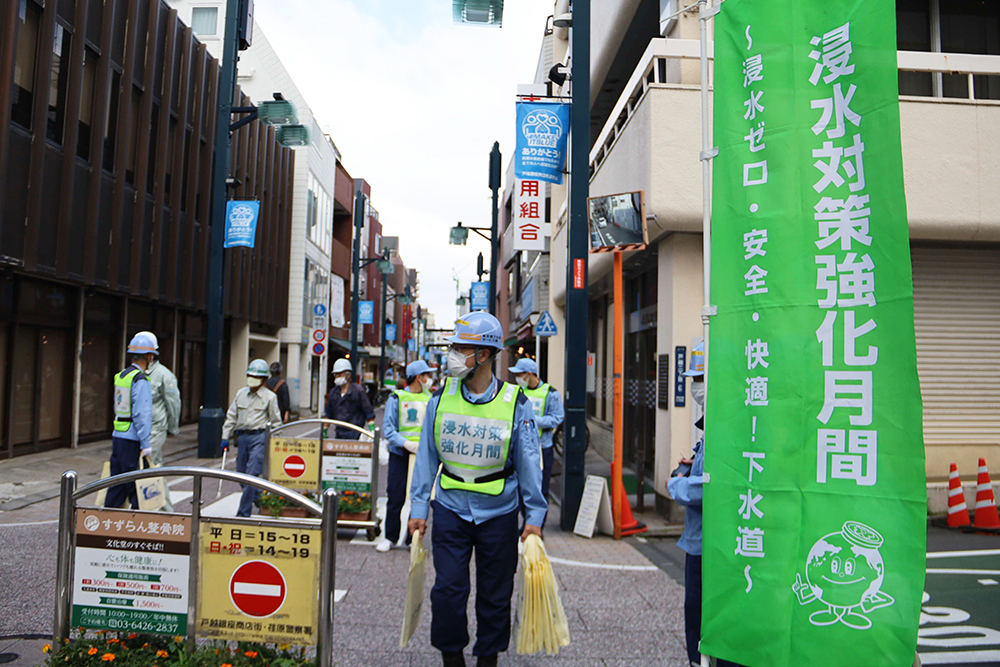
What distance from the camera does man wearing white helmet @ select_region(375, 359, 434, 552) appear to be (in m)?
7.68

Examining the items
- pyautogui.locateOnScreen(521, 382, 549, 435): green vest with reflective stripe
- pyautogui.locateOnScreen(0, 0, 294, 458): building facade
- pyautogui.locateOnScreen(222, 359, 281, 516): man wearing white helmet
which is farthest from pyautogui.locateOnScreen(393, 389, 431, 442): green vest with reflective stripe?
pyautogui.locateOnScreen(0, 0, 294, 458): building facade

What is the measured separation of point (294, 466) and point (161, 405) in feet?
5.05

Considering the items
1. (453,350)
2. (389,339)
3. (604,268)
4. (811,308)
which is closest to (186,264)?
(604,268)

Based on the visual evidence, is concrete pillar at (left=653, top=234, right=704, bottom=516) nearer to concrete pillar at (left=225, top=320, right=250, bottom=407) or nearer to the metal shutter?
the metal shutter

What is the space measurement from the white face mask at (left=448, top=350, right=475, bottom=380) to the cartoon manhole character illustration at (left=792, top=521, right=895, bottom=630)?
194 cm

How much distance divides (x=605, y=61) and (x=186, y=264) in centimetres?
1327

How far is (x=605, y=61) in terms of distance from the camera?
1496 cm

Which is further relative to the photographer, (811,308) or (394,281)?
(394,281)

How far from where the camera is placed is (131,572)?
3.36 metres

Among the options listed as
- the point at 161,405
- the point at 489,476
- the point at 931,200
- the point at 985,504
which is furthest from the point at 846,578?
the point at 931,200

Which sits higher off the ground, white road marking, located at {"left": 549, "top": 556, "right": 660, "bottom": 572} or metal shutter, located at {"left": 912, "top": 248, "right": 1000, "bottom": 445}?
metal shutter, located at {"left": 912, "top": 248, "right": 1000, "bottom": 445}

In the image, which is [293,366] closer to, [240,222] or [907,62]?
[240,222]

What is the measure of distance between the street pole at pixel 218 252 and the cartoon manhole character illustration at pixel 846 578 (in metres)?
14.6

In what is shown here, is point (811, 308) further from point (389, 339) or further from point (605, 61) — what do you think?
Result: point (389, 339)
